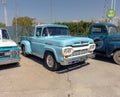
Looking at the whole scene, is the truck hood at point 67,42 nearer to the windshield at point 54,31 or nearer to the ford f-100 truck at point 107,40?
the windshield at point 54,31

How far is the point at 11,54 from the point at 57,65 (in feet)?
6.94

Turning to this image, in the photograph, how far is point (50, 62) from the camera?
577 centimetres

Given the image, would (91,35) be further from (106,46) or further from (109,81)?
(109,81)

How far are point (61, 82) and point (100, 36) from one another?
4.13 metres

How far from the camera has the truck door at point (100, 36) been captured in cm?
727

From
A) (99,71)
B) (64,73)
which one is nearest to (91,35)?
(99,71)

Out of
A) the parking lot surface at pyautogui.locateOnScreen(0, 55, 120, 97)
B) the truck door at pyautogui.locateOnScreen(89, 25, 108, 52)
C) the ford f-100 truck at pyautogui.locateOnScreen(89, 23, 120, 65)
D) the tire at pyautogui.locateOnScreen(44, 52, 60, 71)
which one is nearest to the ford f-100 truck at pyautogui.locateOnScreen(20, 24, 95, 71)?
the tire at pyautogui.locateOnScreen(44, 52, 60, 71)

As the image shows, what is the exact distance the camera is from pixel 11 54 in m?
5.77

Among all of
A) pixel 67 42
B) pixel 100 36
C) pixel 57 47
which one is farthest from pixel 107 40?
pixel 57 47

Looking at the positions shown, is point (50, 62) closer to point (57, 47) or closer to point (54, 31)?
point (57, 47)

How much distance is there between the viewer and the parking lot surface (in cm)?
386

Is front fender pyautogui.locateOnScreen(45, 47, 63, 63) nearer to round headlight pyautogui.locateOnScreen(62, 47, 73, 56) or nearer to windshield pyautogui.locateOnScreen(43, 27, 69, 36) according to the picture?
round headlight pyautogui.locateOnScreen(62, 47, 73, 56)

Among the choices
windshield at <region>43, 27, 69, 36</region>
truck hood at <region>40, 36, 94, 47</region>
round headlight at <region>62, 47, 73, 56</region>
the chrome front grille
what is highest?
windshield at <region>43, 27, 69, 36</region>

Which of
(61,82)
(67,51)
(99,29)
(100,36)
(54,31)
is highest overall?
(99,29)
